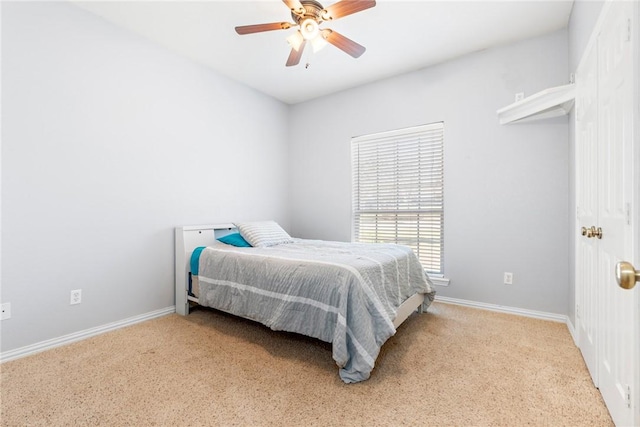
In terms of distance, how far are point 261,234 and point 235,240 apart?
0.27m

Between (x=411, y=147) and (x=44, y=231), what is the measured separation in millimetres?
3457

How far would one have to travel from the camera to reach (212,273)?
8.48 feet

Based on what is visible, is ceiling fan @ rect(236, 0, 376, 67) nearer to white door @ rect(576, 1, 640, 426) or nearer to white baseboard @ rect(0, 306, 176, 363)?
white door @ rect(576, 1, 640, 426)

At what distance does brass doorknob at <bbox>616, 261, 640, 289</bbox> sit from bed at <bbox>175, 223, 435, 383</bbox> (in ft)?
3.92

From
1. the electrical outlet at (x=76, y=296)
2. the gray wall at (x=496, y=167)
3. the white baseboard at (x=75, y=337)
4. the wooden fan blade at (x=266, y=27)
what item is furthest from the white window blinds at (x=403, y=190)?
the electrical outlet at (x=76, y=296)

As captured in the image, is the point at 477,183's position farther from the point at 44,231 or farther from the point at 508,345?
the point at 44,231

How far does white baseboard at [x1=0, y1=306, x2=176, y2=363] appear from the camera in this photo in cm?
200

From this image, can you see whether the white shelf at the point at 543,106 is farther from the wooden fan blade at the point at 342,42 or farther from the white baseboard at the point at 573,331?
the white baseboard at the point at 573,331

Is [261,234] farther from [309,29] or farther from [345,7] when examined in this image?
[345,7]

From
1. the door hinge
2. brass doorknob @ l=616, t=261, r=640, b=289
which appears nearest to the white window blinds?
the door hinge

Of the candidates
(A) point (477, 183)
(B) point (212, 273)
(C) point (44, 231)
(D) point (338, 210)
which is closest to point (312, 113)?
(D) point (338, 210)

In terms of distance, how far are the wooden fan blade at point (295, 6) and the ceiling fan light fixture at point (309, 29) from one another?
7 cm

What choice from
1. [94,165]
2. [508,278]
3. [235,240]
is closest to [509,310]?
[508,278]

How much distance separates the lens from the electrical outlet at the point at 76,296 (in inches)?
90.0
